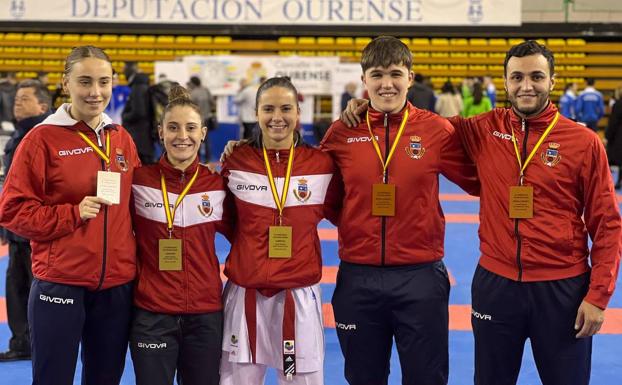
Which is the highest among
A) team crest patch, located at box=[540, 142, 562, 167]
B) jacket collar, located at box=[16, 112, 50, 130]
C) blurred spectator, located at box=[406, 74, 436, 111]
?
blurred spectator, located at box=[406, 74, 436, 111]

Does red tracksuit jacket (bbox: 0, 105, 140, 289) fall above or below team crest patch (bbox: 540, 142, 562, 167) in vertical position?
below

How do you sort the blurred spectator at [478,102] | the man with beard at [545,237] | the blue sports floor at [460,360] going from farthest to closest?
the blurred spectator at [478,102] → the blue sports floor at [460,360] → the man with beard at [545,237]

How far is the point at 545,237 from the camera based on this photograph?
122 inches

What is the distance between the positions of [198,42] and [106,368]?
1613 centimetres

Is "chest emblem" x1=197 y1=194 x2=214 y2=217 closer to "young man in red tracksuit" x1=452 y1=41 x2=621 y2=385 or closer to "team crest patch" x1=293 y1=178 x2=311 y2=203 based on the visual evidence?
"team crest patch" x1=293 y1=178 x2=311 y2=203

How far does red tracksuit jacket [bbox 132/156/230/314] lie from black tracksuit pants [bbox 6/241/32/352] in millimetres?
1980

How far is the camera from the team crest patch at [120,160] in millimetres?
3207

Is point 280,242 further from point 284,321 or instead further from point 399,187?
point 399,187

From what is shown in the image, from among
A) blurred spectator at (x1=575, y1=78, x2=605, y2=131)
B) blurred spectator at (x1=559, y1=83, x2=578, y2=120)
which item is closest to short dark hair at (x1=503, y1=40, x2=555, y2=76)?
blurred spectator at (x1=575, y1=78, x2=605, y2=131)

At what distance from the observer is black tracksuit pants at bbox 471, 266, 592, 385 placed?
3096 mm

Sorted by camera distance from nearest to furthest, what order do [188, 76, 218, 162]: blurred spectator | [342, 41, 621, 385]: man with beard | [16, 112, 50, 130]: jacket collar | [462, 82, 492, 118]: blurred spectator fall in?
[342, 41, 621, 385]: man with beard
[16, 112, 50, 130]: jacket collar
[188, 76, 218, 162]: blurred spectator
[462, 82, 492, 118]: blurred spectator

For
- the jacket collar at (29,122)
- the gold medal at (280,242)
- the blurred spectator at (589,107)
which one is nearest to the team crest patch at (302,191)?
the gold medal at (280,242)

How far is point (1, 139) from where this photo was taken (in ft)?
31.8

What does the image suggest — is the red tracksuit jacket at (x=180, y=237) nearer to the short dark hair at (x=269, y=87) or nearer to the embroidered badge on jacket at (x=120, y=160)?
the embroidered badge on jacket at (x=120, y=160)
